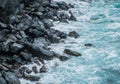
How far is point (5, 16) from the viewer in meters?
17.0

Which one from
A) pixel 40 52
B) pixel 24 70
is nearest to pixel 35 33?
pixel 40 52

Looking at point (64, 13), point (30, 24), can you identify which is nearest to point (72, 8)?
point (64, 13)

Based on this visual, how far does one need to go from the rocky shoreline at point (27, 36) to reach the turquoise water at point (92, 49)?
49cm

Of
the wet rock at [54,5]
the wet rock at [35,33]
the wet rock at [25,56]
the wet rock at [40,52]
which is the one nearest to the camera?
the wet rock at [25,56]

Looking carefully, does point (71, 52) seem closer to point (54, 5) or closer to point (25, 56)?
point (25, 56)

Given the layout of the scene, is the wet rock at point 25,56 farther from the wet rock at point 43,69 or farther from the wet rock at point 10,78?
the wet rock at point 10,78

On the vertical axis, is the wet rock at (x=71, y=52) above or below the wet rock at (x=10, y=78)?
below

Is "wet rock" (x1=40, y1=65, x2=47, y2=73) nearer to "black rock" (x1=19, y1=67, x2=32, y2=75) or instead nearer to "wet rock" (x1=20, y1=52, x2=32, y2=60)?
"black rock" (x1=19, y1=67, x2=32, y2=75)

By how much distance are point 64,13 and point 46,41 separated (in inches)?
184

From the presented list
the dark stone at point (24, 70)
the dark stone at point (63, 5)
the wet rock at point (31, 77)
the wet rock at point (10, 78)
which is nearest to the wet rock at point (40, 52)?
the dark stone at point (24, 70)

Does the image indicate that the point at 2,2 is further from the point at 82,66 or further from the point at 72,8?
the point at 72,8

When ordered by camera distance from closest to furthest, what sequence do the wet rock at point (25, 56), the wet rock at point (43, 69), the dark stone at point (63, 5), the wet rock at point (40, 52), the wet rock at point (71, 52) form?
the wet rock at point (43, 69)
the wet rock at point (25, 56)
the wet rock at point (40, 52)
the wet rock at point (71, 52)
the dark stone at point (63, 5)

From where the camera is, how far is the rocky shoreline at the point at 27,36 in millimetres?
13504

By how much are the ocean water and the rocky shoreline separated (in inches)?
17.2
